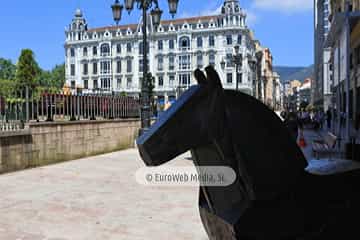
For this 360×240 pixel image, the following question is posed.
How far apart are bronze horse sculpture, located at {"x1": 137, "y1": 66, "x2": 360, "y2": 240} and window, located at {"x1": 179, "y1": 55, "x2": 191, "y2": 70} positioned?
69768 mm

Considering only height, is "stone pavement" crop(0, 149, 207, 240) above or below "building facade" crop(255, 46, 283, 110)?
below

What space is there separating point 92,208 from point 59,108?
20.4 ft

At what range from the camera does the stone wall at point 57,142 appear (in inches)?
341

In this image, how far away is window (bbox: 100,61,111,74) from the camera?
247 feet

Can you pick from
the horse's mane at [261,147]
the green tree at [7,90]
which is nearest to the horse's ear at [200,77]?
the horse's mane at [261,147]

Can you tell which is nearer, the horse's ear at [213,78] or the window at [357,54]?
the horse's ear at [213,78]

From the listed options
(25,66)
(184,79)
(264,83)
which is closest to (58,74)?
(184,79)

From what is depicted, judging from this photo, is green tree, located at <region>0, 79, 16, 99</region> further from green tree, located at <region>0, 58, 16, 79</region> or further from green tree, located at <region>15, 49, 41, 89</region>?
green tree, located at <region>0, 58, 16, 79</region>

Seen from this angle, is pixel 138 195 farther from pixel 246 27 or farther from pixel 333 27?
pixel 246 27

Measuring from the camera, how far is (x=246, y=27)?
227ft

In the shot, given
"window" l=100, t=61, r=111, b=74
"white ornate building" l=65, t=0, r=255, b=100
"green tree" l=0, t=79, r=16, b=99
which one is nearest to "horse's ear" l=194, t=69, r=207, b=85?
"green tree" l=0, t=79, r=16, b=99

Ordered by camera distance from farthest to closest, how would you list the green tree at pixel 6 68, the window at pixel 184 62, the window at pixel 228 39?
1. the green tree at pixel 6 68
2. the window at pixel 184 62
3. the window at pixel 228 39

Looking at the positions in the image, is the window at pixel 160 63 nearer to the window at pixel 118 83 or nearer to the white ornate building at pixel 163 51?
the white ornate building at pixel 163 51

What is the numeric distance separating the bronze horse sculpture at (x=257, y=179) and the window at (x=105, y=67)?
7576 cm
